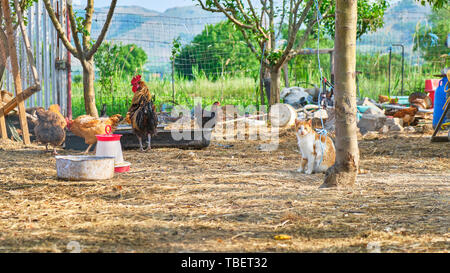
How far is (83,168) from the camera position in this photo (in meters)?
4.58

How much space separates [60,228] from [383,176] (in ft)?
10.0

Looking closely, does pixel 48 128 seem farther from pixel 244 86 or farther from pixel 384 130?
pixel 244 86

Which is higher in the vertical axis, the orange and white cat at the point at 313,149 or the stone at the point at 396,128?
the orange and white cat at the point at 313,149

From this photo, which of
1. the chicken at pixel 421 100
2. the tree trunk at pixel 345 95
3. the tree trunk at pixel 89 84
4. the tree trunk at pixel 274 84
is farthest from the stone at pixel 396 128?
the tree trunk at pixel 345 95

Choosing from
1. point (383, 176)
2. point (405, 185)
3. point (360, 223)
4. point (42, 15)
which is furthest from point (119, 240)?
point (42, 15)

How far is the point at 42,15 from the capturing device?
9477 mm

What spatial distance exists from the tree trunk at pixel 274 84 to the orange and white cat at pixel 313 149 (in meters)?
4.78

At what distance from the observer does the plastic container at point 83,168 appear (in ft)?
15.0

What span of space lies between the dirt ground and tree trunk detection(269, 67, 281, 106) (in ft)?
14.0

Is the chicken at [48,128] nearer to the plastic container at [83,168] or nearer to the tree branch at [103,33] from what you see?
the tree branch at [103,33]

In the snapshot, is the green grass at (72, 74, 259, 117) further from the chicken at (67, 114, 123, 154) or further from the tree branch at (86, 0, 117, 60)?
the chicken at (67, 114, 123, 154)

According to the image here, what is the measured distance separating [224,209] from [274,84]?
22.0ft
